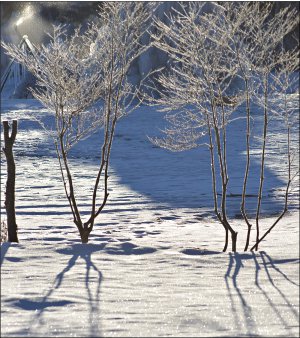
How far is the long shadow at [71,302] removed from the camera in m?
4.95

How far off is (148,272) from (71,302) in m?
1.37

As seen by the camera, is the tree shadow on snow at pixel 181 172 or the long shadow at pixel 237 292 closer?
the long shadow at pixel 237 292

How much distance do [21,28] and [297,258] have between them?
32577mm

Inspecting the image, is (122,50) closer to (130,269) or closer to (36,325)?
(130,269)

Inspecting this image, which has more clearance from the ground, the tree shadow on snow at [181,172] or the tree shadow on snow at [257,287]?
the tree shadow on snow at [257,287]

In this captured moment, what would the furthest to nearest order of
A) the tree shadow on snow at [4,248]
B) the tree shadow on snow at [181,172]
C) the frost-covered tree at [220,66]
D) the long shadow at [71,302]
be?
the tree shadow on snow at [181,172], the frost-covered tree at [220,66], the tree shadow on snow at [4,248], the long shadow at [71,302]

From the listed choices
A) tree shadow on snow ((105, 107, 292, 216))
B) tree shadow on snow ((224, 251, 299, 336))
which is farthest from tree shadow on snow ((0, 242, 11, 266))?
tree shadow on snow ((105, 107, 292, 216))

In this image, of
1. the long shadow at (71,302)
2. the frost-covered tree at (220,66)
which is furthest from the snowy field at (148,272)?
the frost-covered tree at (220,66)

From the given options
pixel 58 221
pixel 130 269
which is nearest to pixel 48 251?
pixel 130 269

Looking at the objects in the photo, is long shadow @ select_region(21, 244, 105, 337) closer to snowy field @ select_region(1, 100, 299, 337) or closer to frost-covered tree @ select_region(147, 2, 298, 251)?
snowy field @ select_region(1, 100, 299, 337)

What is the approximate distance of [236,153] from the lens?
20.3 meters

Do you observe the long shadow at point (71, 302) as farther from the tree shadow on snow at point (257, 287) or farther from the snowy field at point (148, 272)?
the tree shadow on snow at point (257, 287)

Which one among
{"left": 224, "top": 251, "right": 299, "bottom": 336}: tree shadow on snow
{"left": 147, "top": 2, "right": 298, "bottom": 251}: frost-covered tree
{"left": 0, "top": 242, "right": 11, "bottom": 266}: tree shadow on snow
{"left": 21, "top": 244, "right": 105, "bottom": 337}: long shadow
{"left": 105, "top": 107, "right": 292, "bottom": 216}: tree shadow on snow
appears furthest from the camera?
{"left": 105, "top": 107, "right": 292, "bottom": 216}: tree shadow on snow

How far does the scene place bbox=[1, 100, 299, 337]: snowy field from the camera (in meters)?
5.02
